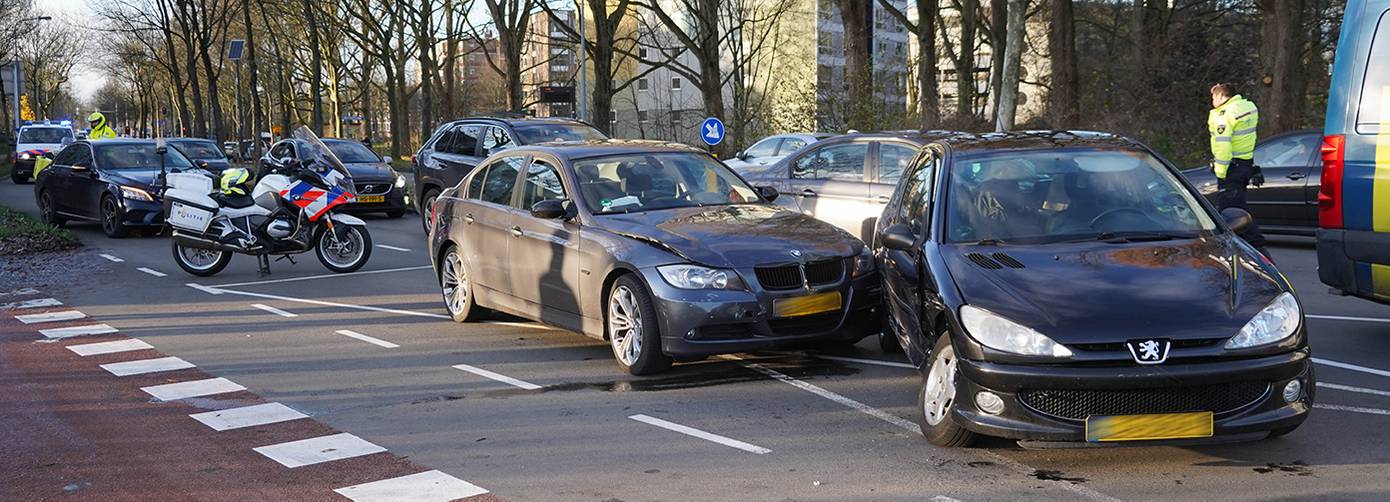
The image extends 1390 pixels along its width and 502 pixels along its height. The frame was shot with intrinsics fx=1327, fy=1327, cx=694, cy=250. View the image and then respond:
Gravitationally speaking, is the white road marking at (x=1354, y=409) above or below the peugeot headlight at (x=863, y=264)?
below

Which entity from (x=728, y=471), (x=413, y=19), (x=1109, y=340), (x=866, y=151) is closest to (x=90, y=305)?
(x=866, y=151)

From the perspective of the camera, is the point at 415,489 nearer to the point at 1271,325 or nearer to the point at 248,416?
the point at 248,416

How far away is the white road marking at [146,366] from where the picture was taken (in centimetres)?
885

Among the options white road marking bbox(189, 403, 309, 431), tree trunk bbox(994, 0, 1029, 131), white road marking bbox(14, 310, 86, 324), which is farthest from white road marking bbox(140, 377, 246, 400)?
tree trunk bbox(994, 0, 1029, 131)

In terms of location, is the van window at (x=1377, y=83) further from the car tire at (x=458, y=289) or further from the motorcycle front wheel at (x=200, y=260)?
the motorcycle front wheel at (x=200, y=260)

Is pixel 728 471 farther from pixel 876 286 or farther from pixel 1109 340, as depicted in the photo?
pixel 876 286

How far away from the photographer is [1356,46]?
831cm

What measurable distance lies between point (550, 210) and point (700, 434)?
2.69 meters

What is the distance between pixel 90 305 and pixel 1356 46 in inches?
419

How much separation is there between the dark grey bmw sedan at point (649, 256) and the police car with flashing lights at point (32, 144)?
3244 centimetres

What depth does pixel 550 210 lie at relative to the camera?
8859mm

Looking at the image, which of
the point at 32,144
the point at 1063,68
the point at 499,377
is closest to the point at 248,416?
the point at 499,377

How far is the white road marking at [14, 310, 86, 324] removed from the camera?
11325 mm

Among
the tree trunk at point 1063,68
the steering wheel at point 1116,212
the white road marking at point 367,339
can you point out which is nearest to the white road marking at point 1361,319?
the steering wheel at point 1116,212
